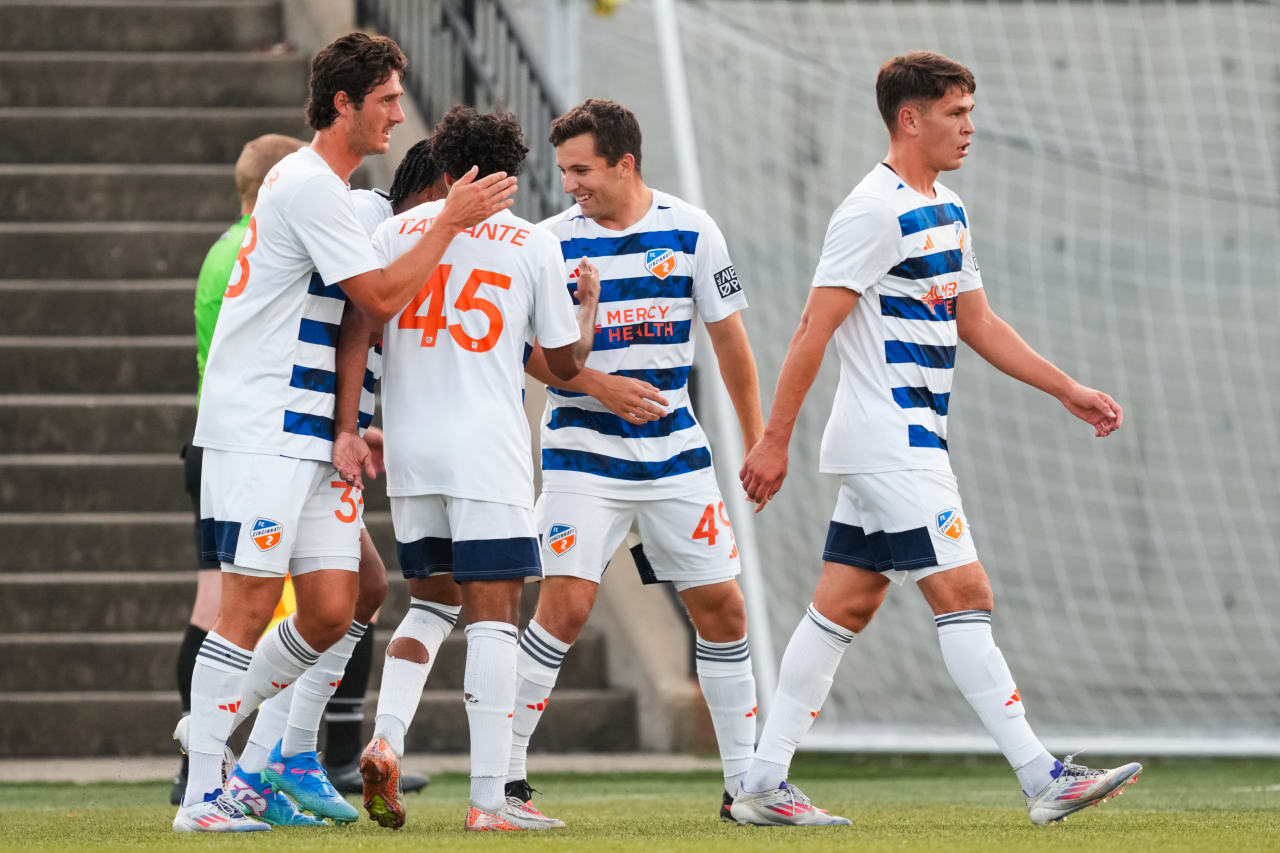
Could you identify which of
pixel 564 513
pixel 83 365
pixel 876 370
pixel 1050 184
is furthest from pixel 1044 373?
Answer: pixel 1050 184

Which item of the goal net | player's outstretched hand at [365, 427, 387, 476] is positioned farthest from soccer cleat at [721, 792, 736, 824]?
the goal net

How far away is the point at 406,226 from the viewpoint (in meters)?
4.52

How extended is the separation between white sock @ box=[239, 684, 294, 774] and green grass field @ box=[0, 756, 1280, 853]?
0.28 meters

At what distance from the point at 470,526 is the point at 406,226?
2.64ft

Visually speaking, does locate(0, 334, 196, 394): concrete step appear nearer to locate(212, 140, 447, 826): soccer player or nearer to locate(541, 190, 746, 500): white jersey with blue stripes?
locate(212, 140, 447, 826): soccer player

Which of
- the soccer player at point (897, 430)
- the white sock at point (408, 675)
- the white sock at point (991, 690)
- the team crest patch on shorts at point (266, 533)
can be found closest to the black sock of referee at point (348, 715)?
the white sock at point (408, 675)

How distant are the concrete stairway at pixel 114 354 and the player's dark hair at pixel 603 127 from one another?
10.9 ft

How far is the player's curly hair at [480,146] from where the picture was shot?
4.52 metres

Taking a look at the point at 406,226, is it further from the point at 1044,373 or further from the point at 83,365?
the point at 83,365

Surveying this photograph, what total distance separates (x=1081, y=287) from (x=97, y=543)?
5984mm

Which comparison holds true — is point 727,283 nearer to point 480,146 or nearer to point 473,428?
point 480,146

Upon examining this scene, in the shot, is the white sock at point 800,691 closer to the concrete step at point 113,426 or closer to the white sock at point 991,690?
the white sock at point 991,690

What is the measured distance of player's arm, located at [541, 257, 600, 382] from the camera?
14.9 feet

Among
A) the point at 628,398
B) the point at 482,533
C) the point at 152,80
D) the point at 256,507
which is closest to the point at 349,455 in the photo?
the point at 256,507
